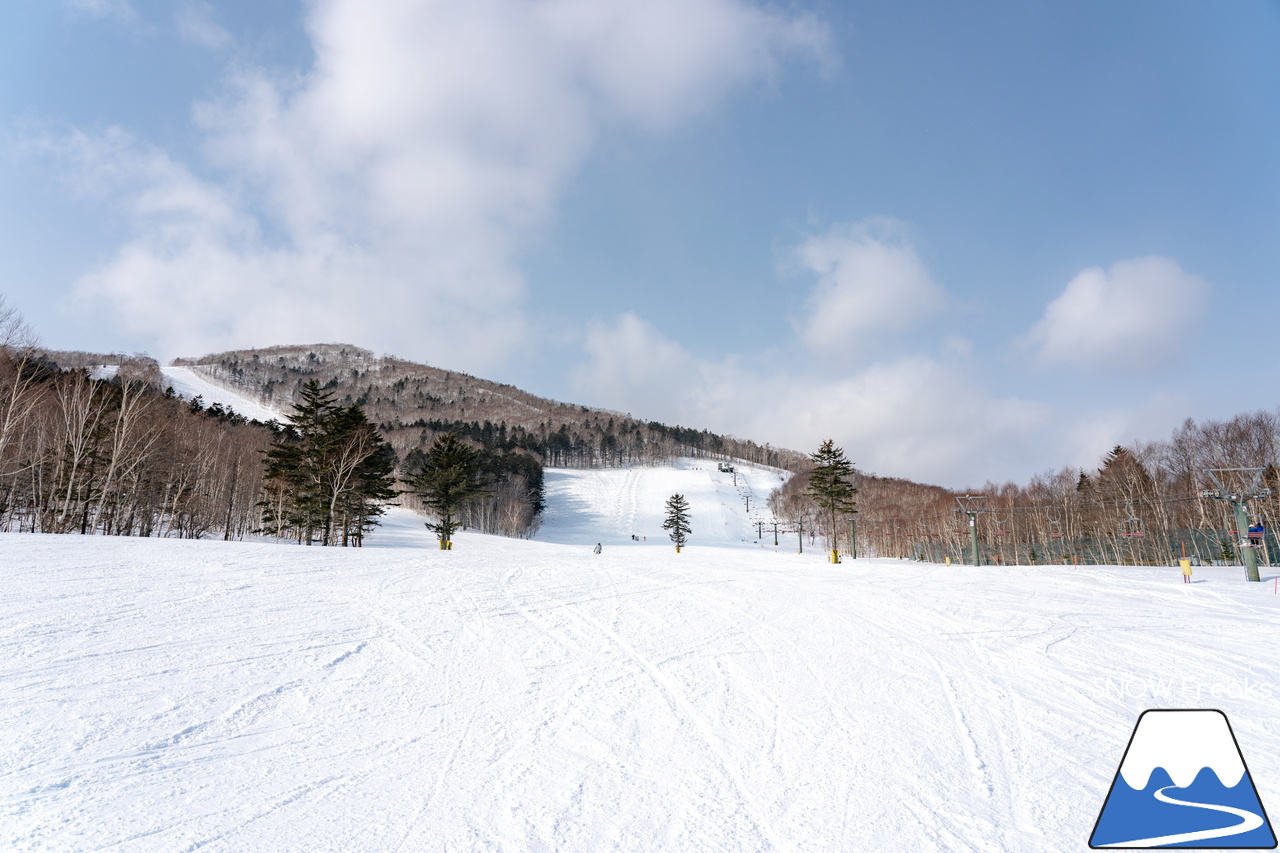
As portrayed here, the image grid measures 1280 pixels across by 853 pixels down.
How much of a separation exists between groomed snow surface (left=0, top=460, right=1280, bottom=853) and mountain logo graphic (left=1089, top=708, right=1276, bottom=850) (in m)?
0.44

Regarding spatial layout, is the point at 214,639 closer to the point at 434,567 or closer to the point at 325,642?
the point at 325,642

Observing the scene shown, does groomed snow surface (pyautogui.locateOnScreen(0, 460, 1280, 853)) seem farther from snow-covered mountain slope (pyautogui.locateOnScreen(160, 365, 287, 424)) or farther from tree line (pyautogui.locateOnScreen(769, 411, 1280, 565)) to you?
snow-covered mountain slope (pyautogui.locateOnScreen(160, 365, 287, 424))

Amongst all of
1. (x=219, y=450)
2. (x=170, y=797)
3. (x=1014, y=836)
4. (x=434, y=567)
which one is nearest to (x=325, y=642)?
(x=170, y=797)

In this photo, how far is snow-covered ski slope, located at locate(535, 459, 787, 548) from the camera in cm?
9138

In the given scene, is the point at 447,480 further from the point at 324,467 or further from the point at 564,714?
the point at 564,714

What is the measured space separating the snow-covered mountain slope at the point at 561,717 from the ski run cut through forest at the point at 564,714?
0.03 meters

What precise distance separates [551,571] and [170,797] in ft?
48.6

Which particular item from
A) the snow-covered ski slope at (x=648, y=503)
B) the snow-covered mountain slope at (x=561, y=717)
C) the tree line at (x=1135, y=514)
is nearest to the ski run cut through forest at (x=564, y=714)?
the snow-covered mountain slope at (x=561, y=717)

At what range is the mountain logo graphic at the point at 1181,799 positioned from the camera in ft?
11.1

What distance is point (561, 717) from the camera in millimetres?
5902

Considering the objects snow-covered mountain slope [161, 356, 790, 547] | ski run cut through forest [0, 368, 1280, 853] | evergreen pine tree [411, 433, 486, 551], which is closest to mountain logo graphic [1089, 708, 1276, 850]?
ski run cut through forest [0, 368, 1280, 853]

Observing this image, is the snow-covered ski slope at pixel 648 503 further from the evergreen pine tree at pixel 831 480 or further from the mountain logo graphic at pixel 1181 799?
the mountain logo graphic at pixel 1181 799

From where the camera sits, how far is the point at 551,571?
18656 mm

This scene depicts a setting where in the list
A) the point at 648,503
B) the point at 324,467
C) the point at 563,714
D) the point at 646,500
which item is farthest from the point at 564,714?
the point at 646,500
